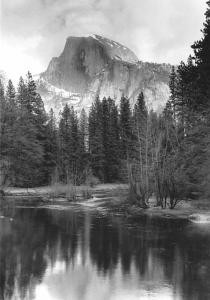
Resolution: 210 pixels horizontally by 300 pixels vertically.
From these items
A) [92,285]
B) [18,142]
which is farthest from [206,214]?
[18,142]

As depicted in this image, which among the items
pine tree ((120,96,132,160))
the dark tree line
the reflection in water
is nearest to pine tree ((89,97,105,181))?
the dark tree line

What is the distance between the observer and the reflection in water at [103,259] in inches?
542

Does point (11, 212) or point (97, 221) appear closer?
point (97, 221)

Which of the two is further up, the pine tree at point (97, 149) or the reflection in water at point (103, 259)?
the pine tree at point (97, 149)

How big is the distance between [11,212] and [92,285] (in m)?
20.3

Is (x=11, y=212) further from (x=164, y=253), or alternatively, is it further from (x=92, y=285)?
(x=92, y=285)

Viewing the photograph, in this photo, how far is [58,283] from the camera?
14648mm

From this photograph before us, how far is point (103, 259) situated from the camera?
18.5m

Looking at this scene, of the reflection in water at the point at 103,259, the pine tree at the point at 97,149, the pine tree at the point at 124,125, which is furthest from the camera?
the pine tree at the point at 124,125

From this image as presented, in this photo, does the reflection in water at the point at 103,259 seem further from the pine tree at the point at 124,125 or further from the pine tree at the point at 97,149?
the pine tree at the point at 124,125

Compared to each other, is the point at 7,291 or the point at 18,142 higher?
the point at 18,142

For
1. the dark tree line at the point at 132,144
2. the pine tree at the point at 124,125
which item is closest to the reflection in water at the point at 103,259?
the dark tree line at the point at 132,144

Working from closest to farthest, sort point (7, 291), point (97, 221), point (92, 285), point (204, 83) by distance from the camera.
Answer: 1. point (7, 291)
2. point (92, 285)
3. point (97, 221)
4. point (204, 83)

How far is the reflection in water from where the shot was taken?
13.8 metres
